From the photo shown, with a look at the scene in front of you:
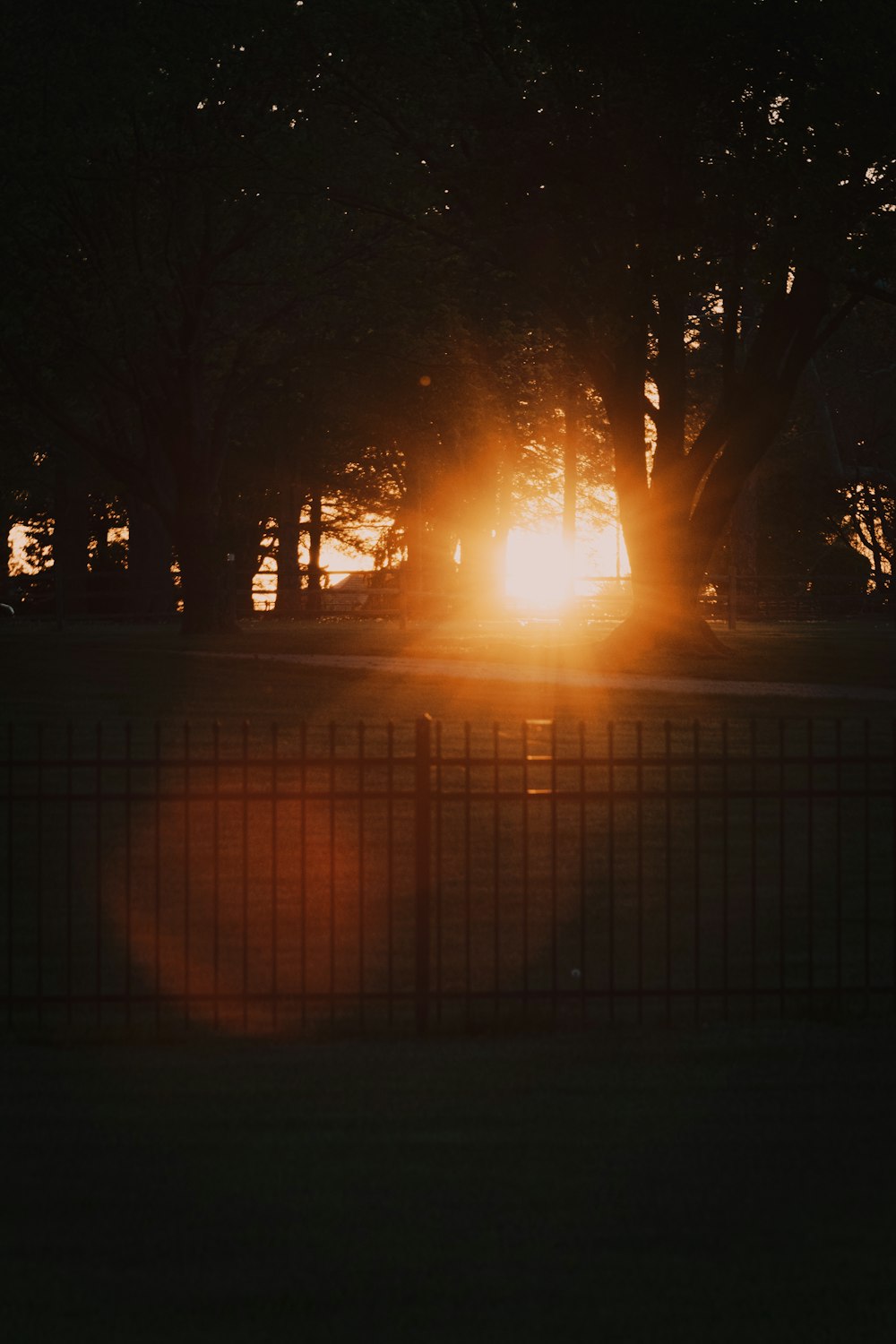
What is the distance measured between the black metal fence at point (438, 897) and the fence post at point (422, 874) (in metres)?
0.02

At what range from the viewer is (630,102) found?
111 feet

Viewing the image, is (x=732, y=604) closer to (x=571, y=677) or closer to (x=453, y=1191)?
(x=571, y=677)

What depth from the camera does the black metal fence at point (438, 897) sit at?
10.3 m

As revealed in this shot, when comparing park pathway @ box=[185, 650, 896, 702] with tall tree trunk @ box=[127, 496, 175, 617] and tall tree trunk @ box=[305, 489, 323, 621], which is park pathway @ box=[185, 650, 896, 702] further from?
tall tree trunk @ box=[305, 489, 323, 621]

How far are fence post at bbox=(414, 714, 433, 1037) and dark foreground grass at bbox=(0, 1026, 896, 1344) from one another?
377 mm

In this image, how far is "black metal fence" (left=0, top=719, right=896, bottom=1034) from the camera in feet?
33.7

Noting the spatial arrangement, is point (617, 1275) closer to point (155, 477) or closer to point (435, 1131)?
point (435, 1131)

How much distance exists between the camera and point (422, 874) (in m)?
10.0

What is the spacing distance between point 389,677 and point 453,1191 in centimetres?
3098

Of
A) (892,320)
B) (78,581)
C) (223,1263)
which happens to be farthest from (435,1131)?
(78,581)

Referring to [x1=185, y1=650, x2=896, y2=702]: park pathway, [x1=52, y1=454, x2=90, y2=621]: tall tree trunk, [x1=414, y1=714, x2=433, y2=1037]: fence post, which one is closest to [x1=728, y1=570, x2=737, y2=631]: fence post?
[x1=185, y1=650, x2=896, y2=702]: park pathway

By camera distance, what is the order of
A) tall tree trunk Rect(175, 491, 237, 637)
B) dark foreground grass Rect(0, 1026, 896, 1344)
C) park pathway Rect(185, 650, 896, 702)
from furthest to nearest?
1. tall tree trunk Rect(175, 491, 237, 637)
2. park pathway Rect(185, 650, 896, 702)
3. dark foreground grass Rect(0, 1026, 896, 1344)

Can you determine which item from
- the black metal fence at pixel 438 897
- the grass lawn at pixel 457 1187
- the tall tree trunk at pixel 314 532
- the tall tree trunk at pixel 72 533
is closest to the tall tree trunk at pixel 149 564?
the tall tree trunk at pixel 72 533

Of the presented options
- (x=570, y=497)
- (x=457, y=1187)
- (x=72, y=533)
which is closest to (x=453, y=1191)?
(x=457, y=1187)
